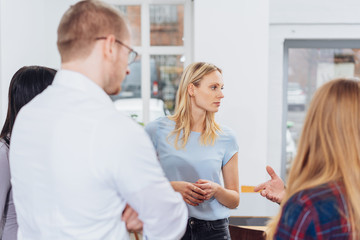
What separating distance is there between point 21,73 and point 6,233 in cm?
65

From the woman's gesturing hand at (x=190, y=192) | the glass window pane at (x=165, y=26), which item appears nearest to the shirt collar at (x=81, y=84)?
the woman's gesturing hand at (x=190, y=192)

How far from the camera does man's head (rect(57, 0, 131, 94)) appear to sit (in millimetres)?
974

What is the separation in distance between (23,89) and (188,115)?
2.89ft

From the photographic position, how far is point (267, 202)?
3.33 metres

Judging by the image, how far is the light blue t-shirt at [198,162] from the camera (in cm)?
185

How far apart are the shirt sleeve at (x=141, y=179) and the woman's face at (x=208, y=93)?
3.54 feet

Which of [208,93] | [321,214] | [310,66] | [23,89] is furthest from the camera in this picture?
[310,66]

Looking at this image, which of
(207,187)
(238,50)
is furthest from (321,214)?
(238,50)

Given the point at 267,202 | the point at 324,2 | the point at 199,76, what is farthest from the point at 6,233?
the point at 324,2

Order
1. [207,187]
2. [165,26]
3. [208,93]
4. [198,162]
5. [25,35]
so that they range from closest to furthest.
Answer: [207,187]
[198,162]
[208,93]
[25,35]
[165,26]

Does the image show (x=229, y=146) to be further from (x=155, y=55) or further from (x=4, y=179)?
(x=155, y=55)

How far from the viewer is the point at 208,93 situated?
201cm

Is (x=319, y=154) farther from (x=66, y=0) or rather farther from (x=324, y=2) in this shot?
(x=66, y=0)

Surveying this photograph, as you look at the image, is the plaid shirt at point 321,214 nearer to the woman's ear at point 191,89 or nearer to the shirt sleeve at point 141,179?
the shirt sleeve at point 141,179
